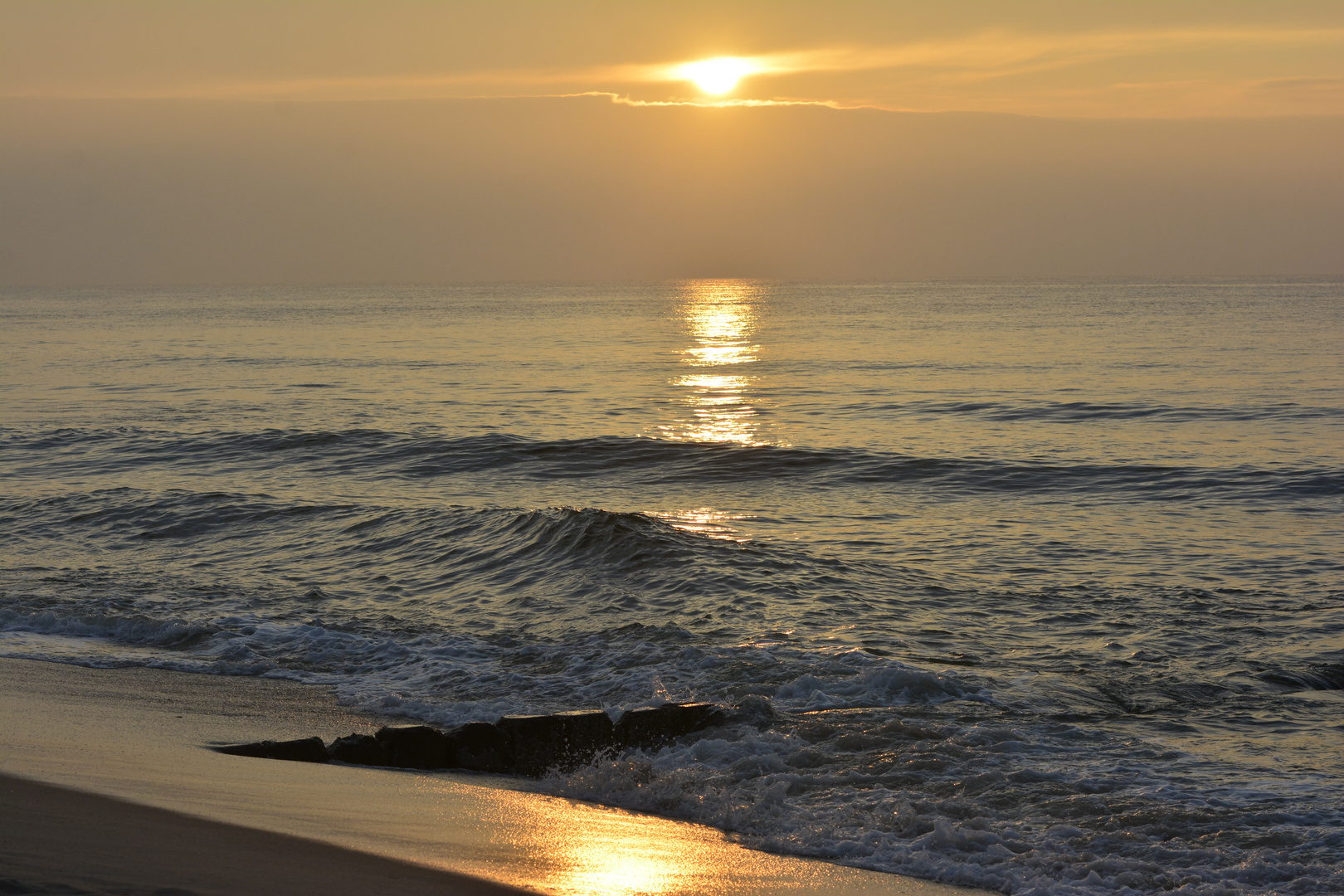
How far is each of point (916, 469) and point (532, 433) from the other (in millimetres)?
9926

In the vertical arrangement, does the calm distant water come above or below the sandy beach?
above

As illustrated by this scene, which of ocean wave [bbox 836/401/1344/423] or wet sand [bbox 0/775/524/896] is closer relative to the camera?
wet sand [bbox 0/775/524/896]

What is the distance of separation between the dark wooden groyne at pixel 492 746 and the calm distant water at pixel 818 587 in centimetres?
31

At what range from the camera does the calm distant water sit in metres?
6.47

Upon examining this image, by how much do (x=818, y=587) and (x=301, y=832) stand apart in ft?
25.4

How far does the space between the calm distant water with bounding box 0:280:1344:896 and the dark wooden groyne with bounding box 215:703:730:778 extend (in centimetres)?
31

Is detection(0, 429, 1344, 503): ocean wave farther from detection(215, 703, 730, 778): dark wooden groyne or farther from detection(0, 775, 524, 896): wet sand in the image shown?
detection(0, 775, 524, 896): wet sand

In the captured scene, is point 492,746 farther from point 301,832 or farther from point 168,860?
point 168,860

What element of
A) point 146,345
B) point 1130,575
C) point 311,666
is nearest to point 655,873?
point 311,666

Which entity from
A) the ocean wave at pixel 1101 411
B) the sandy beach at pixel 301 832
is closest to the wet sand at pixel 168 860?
the sandy beach at pixel 301 832

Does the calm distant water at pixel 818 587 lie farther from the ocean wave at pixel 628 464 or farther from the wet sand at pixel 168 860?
the wet sand at pixel 168 860

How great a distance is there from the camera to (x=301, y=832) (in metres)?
5.49

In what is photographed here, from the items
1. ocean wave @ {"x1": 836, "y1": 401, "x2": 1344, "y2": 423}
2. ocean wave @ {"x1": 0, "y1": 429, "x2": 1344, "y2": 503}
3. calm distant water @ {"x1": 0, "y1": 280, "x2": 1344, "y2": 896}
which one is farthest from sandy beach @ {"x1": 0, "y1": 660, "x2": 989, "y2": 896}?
ocean wave @ {"x1": 836, "y1": 401, "x2": 1344, "y2": 423}

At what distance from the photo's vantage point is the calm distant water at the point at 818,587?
6.47 metres
